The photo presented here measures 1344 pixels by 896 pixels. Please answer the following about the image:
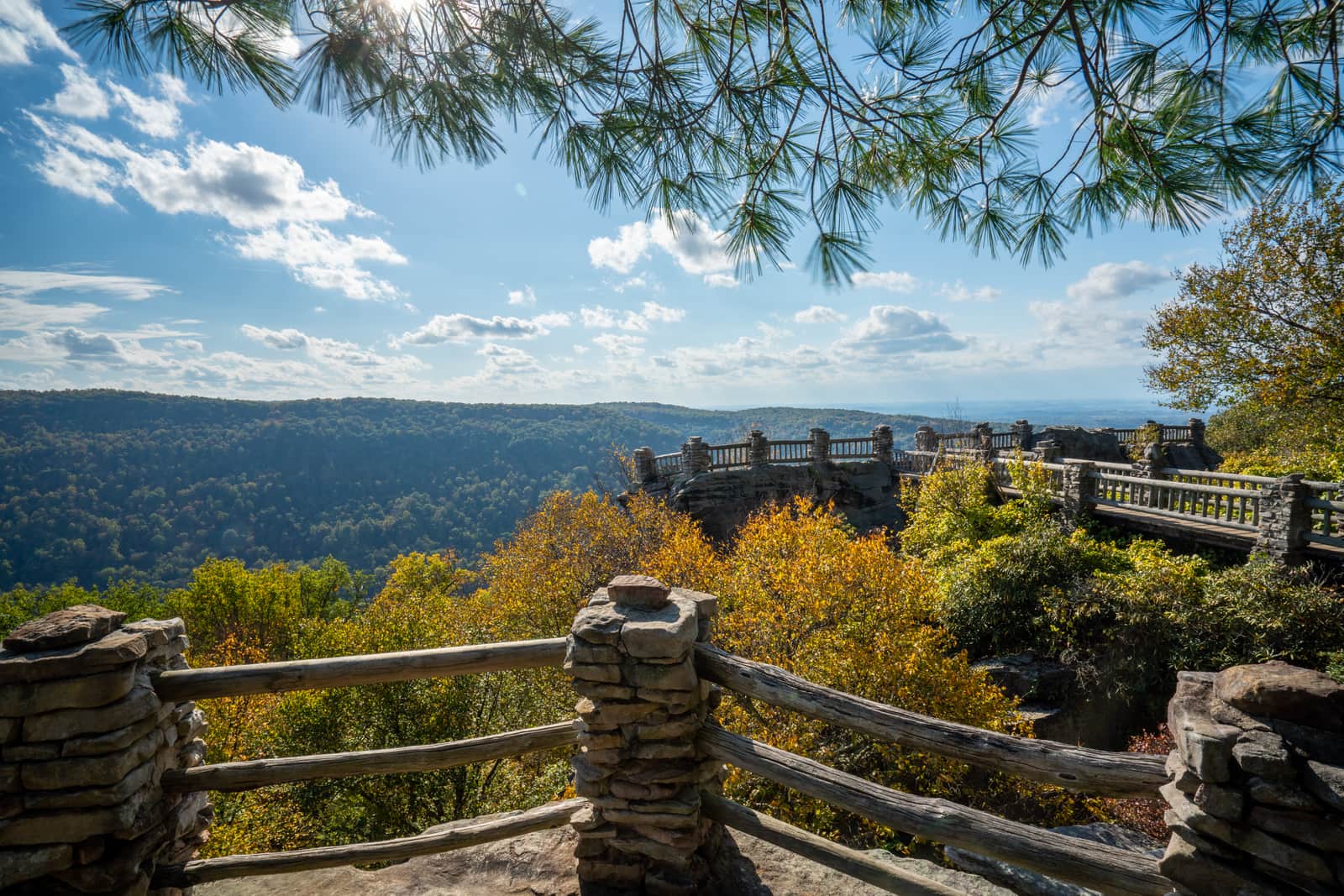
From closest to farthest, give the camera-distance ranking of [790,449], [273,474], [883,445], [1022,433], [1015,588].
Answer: [1015,588] < [790,449] < [883,445] < [1022,433] < [273,474]

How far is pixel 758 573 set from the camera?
9.91 m

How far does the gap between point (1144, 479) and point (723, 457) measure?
38.1 feet

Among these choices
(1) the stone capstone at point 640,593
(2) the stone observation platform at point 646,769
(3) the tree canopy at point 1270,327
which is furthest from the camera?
(3) the tree canopy at point 1270,327

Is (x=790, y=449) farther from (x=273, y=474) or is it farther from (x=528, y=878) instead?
(x=273, y=474)

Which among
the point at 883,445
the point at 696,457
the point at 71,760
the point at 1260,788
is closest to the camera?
the point at 1260,788

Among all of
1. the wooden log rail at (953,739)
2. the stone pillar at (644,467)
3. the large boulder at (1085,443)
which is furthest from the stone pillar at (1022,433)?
the wooden log rail at (953,739)

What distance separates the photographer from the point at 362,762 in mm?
3012

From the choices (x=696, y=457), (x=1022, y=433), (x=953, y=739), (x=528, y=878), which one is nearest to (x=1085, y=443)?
(x=1022, y=433)

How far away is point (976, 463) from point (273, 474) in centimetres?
7985

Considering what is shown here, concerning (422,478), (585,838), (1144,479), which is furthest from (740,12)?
(422,478)

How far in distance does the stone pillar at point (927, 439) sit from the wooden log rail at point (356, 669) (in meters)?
20.3

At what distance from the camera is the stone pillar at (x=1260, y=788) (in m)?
1.53

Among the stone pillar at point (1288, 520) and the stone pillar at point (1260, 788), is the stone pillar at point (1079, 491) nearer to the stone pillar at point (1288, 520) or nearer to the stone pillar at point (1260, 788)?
the stone pillar at point (1288, 520)

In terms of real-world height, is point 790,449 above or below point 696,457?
above
